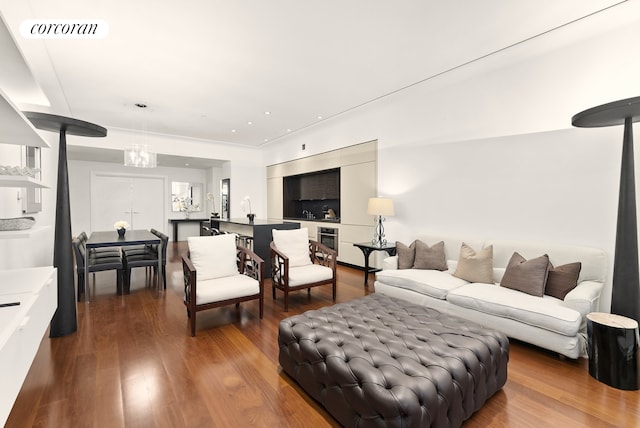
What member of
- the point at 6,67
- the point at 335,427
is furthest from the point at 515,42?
the point at 6,67

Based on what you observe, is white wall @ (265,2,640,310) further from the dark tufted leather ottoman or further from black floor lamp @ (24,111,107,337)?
black floor lamp @ (24,111,107,337)

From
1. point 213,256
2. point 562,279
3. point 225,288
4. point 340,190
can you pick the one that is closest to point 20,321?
point 225,288

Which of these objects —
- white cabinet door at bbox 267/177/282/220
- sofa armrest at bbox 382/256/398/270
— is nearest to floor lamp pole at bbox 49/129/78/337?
sofa armrest at bbox 382/256/398/270

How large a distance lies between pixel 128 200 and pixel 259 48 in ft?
25.6

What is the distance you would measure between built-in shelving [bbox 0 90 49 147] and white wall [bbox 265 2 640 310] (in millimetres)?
4140

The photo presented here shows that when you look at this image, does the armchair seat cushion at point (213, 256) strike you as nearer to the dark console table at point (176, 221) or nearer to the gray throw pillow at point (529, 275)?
the gray throw pillow at point (529, 275)

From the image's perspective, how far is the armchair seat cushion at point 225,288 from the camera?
287cm

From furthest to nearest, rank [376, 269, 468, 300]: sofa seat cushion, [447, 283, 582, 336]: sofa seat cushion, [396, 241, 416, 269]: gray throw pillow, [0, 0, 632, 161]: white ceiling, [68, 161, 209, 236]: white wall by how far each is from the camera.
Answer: [68, 161, 209, 236]: white wall → [396, 241, 416, 269]: gray throw pillow → [376, 269, 468, 300]: sofa seat cushion → [0, 0, 632, 161]: white ceiling → [447, 283, 582, 336]: sofa seat cushion

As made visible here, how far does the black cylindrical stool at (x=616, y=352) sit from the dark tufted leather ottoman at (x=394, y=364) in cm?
77

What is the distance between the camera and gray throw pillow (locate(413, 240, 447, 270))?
148 inches

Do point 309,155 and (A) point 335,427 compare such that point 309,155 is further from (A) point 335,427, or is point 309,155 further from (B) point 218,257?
(A) point 335,427

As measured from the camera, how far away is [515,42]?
3057mm

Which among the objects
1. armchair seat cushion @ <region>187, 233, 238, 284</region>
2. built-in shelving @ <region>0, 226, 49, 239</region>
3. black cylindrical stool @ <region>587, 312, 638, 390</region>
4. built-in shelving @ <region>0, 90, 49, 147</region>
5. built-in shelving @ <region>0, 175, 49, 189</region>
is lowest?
black cylindrical stool @ <region>587, 312, 638, 390</region>

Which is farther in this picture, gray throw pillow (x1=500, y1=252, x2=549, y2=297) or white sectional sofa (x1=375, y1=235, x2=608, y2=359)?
gray throw pillow (x1=500, y1=252, x2=549, y2=297)
